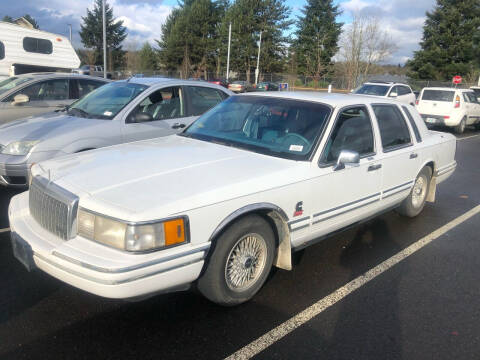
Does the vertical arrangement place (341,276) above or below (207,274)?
below

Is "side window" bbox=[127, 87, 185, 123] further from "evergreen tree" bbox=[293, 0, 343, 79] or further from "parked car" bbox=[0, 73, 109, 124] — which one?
"evergreen tree" bbox=[293, 0, 343, 79]

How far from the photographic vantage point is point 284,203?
11.1ft

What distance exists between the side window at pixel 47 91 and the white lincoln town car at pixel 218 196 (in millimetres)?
4331

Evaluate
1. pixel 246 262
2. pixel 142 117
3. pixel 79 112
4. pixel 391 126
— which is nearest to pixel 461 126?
pixel 391 126

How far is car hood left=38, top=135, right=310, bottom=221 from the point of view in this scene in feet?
9.09

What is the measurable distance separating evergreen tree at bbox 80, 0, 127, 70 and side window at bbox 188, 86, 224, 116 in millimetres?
55830

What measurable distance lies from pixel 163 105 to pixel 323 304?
4047mm

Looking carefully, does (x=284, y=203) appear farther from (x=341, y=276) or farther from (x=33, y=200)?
(x=33, y=200)

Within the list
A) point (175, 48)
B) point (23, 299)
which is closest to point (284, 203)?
point (23, 299)

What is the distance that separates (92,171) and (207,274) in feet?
3.85

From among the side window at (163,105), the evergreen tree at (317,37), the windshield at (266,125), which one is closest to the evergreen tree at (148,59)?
the evergreen tree at (317,37)

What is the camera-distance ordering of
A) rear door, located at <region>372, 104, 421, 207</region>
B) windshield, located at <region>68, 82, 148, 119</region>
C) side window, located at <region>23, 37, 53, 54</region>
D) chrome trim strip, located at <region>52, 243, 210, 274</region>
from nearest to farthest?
chrome trim strip, located at <region>52, 243, 210, 274</region> → rear door, located at <region>372, 104, 421, 207</region> → windshield, located at <region>68, 82, 148, 119</region> → side window, located at <region>23, 37, 53, 54</region>

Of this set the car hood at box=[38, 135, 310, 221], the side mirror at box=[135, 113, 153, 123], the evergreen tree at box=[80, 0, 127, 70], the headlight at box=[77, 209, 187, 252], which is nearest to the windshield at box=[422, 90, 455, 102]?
the side mirror at box=[135, 113, 153, 123]

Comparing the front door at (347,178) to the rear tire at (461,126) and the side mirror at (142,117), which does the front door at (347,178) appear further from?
the rear tire at (461,126)
